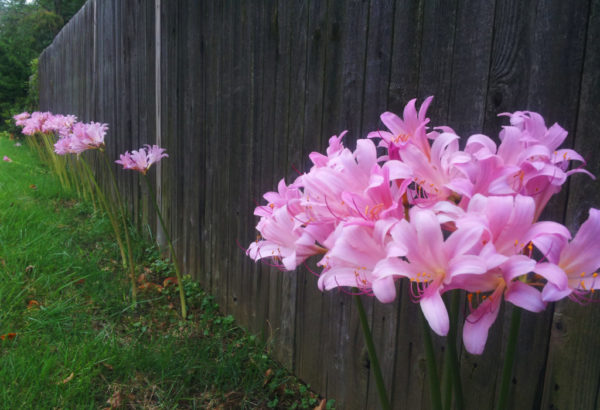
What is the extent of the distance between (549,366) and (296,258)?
886 millimetres

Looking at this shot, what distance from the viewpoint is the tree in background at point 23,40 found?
16.5 m

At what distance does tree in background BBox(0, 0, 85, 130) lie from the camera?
16.5m

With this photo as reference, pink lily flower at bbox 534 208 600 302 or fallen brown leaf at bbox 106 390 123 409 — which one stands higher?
pink lily flower at bbox 534 208 600 302

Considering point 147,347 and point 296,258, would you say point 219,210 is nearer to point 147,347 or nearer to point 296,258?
point 147,347

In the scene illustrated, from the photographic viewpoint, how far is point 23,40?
19.9 meters

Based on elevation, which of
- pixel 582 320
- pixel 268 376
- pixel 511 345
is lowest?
pixel 268 376

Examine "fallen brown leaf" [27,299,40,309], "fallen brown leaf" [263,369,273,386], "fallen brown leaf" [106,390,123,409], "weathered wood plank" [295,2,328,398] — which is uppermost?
"weathered wood plank" [295,2,328,398]

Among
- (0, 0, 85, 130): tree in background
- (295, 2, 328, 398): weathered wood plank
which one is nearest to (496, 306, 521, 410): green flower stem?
(295, 2, 328, 398): weathered wood plank

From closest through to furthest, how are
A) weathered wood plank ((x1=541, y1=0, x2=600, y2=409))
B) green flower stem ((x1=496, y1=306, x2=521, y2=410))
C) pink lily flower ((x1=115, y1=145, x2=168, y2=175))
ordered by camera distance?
green flower stem ((x1=496, y1=306, x2=521, y2=410))
weathered wood plank ((x1=541, y1=0, x2=600, y2=409))
pink lily flower ((x1=115, y1=145, x2=168, y2=175))

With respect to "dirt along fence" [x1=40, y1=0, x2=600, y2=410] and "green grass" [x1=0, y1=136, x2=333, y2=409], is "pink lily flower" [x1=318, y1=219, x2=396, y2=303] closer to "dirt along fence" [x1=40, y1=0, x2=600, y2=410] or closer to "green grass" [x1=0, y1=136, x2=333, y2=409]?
"dirt along fence" [x1=40, y1=0, x2=600, y2=410]

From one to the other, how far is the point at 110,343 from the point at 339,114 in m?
1.69

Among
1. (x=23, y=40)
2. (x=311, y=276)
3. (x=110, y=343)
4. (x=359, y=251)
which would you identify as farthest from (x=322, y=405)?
(x=23, y=40)

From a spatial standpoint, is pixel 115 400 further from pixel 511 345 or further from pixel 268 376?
pixel 511 345

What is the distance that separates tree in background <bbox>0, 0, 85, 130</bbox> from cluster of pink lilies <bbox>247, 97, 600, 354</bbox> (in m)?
15.9
